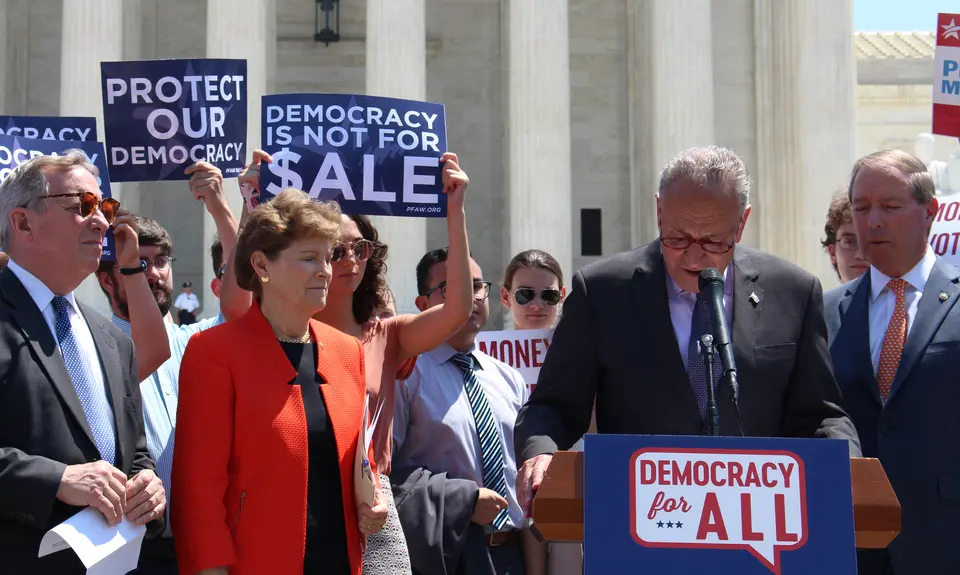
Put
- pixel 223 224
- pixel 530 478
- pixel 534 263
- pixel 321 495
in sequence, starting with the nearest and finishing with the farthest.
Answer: pixel 530 478
pixel 321 495
pixel 223 224
pixel 534 263

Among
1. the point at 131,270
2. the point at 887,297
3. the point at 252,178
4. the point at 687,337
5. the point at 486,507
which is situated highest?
the point at 252,178

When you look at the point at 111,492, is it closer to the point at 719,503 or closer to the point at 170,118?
the point at 719,503

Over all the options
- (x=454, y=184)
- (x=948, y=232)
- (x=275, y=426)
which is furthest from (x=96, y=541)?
(x=948, y=232)

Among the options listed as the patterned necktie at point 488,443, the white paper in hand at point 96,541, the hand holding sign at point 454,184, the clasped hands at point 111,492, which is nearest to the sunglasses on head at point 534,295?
the patterned necktie at point 488,443

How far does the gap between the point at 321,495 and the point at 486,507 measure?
1.73 m

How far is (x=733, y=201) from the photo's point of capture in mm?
5176

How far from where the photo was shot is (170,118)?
952 cm

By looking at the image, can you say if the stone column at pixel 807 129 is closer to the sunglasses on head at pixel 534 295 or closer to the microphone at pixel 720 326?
the sunglasses on head at pixel 534 295

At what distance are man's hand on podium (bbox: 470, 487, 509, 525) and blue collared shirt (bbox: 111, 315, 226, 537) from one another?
2016 millimetres

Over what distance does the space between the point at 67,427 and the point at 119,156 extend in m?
4.43

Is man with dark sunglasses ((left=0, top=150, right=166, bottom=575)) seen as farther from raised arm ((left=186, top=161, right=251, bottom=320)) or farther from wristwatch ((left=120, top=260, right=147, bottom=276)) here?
wristwatch ((left=120, top=260, right=147, bottom=276))

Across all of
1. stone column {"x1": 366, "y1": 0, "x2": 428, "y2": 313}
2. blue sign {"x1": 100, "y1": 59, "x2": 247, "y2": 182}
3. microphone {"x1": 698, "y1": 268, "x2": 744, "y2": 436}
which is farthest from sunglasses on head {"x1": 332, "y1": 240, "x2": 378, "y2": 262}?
stone column {"x1": 366, "y1": 0, "x2": 428, "y2": 313}

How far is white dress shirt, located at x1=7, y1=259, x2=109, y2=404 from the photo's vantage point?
19.1ft

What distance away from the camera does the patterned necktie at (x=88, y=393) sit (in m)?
5.75
